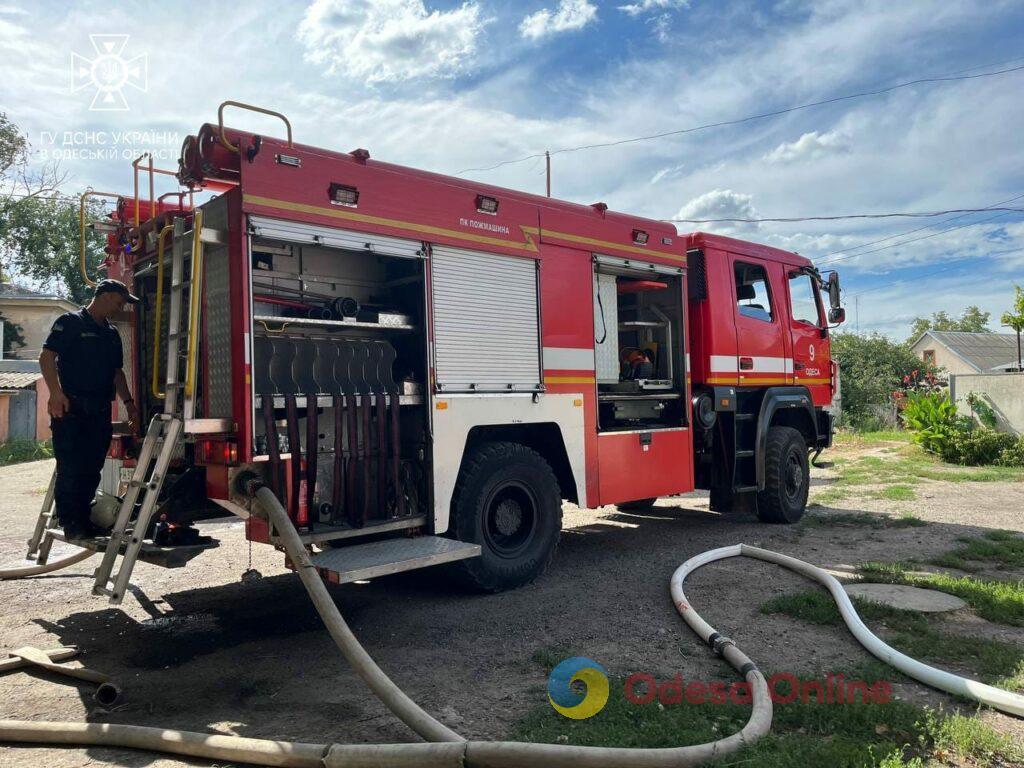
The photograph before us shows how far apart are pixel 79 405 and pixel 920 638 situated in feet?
18.1

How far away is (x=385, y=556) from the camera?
15.9ft

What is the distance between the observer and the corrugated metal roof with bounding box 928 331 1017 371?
43844 millimetres

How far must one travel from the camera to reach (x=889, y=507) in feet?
32.4

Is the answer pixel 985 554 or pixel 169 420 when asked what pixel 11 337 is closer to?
pixel 169 420

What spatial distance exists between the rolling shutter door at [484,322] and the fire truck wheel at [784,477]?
3716mm

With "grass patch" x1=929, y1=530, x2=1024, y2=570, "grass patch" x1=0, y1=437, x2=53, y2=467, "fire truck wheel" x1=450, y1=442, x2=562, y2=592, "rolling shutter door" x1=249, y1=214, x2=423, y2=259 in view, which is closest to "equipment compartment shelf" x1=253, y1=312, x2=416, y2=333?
"rolling shutter door" x1=249, y1=214, x2=423, y2=259

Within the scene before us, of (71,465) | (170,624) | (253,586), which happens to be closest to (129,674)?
(170,624)

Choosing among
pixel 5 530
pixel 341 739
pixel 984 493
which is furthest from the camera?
pixel 984 493

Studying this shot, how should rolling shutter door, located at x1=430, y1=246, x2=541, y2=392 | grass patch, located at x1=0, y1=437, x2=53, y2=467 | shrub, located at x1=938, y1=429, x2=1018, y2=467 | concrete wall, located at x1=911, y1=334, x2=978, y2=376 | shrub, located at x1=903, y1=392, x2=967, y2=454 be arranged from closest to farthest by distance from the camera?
rolling shutter door, located at x1=430, y1=246, x2=541, y2=392
shrub, located at x1=938, y1=429, x2=1018, y2=467
shrub, located at x1=903, y1=392, x2=967, y2=454
grass patch, located at x1=0, y1=437, x2=53, y2=467
concrete wall, located at x1=911, y1=334, x2=978, y2=376

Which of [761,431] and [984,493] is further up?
[761,431]

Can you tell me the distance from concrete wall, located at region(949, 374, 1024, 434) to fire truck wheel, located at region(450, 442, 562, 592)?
1417cm

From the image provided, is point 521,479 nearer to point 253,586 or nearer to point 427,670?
point 427,670

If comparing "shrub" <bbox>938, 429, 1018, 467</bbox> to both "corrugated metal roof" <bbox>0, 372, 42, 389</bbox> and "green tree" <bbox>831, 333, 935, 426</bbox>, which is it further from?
"corrugated metal roof" <bbox>0, 372, 42, 389</bbox>

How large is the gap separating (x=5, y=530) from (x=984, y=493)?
13.2 metres
